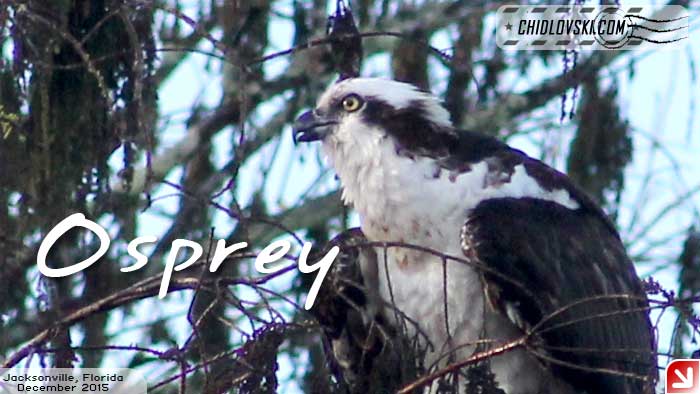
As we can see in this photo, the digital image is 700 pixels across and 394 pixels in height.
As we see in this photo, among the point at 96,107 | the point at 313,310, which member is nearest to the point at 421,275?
the point at 313,310

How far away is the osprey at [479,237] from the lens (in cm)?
646

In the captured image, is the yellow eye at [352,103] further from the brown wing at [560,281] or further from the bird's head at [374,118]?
the brown wing at [560,281]

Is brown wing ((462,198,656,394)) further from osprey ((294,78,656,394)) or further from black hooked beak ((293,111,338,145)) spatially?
black hooked beak ((293,111,338,145))

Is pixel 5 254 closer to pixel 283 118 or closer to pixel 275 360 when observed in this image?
pixel 275 360

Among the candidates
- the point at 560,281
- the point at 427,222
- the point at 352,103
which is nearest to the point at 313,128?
the point at 352,103

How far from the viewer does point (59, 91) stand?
20.7 feet

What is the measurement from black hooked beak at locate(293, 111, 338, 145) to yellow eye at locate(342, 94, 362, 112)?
3.0 inches

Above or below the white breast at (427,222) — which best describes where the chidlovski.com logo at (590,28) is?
above

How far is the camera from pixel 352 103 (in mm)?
7086

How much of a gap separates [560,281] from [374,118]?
3.21 ft

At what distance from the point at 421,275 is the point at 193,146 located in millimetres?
5631

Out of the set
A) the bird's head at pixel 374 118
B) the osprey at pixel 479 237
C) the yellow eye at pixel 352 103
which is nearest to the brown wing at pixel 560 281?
the osprey at pixel 479 237

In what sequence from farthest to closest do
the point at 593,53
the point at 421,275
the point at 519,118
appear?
1. the point at 519,118
2. the point at 593,53
3. the point at 421,275

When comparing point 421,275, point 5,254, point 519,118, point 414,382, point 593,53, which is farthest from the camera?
point 519,118
